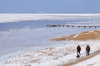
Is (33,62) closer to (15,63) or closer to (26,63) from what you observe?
(26,63)

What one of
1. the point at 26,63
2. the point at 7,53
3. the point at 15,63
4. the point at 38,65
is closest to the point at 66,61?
the point at 38,65

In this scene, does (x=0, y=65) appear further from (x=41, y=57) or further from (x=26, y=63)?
(x=41, y=57)

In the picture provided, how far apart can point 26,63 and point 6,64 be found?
1.96 metres

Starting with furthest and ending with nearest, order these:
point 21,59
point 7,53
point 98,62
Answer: point 7,53
point 21,59
point 98,62

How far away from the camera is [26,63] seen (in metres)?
15.3

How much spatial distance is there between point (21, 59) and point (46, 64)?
3360 mm

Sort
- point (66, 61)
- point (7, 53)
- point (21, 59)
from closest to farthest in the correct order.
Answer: point (66, 61), point (21, 59), point (7, 53)

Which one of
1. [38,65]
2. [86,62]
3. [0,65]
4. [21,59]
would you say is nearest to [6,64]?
[0,65]

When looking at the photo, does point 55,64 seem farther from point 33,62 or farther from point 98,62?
point 98,62

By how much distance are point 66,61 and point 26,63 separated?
155 inches

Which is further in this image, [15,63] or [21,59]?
[21,59]

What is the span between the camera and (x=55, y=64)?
14.7 m

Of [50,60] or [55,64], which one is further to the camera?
[50,60]

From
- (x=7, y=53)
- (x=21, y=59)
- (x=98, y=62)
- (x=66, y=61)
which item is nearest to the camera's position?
(x=98, y=62)
